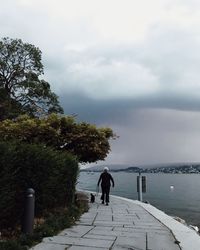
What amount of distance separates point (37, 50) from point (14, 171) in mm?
28148

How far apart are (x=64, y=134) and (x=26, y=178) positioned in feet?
42.4

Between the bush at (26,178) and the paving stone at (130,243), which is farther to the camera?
the paving stone at (130,243)

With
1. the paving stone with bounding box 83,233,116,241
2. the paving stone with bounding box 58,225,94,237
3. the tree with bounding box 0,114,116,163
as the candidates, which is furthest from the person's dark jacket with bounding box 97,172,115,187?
the paving stone with bounding box 83,233,116,241

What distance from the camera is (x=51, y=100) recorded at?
36.5m

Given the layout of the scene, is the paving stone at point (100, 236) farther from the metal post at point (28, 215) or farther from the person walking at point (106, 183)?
the person walking at point (106, 183)

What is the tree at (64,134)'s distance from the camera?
22766 millimetres

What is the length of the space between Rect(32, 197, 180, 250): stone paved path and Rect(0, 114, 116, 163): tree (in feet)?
29.1

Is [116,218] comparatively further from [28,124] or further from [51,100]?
[51,100]

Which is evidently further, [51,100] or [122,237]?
[51,100]

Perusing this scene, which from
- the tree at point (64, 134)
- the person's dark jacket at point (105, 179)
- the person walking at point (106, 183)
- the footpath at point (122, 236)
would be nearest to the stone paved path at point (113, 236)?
the footpath at point (122, 236)

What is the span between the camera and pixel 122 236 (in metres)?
10.4

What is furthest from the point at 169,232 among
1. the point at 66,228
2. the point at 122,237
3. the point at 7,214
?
the point at 7,214

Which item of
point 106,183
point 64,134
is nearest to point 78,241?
point 106,183

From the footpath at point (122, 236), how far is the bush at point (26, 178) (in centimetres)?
98
